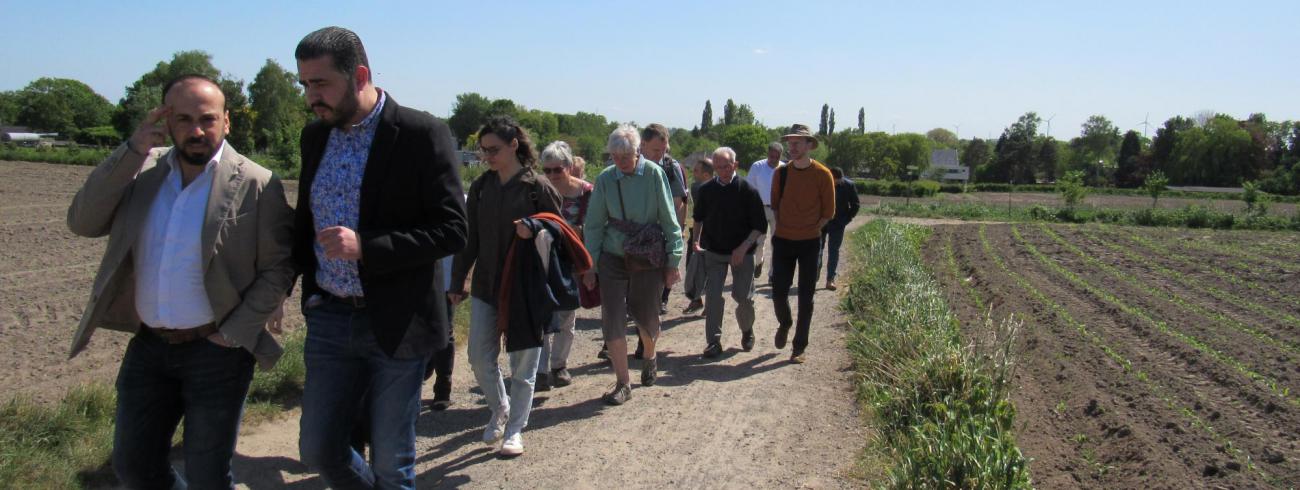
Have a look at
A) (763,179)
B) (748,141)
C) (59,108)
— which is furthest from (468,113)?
(763,179)

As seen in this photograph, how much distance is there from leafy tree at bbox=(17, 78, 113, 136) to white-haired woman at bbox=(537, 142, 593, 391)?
3763 inches

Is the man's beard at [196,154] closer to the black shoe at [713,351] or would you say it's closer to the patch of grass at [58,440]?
the patch of grass at [58,440]

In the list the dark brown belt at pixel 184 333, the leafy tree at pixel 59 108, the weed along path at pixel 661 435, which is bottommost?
the weed along path at pixel 661 435

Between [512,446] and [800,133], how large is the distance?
12.0 ft

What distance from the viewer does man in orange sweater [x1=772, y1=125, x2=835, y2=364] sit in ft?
22.3

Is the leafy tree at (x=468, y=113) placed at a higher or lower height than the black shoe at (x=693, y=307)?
higher

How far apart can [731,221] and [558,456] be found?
2.89 metres

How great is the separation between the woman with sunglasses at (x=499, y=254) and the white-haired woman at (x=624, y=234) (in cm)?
89

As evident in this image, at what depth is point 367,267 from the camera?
2.66m

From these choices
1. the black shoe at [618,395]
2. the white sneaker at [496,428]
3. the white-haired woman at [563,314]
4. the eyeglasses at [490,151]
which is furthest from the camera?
the white-haired woman at [563,314]

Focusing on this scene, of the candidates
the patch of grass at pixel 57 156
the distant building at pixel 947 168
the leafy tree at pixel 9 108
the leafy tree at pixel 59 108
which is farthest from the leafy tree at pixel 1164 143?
the leafy tree at pixel 9 108

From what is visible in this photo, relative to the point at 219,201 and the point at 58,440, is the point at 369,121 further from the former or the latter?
the point at 58,440

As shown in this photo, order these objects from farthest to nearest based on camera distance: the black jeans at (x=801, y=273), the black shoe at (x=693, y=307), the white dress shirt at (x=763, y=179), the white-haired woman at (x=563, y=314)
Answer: the white dress shirt at (x=763, y=179)
the black shoe at (x=693, y=307)
the black jeans at (x=801, y=273)
the white-haired woman at (x=563, y=314)

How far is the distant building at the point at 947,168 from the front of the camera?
92.4m
